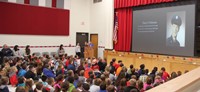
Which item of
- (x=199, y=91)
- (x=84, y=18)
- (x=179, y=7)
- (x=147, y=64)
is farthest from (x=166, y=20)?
(x=199, y=91)

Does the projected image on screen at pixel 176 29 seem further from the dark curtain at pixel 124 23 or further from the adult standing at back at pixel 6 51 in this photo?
the adult standing at back at pixel 6 51

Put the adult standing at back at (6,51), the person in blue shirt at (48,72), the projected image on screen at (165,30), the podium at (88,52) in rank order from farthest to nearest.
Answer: the podium at (88,52) → the adult standing at back at (6,51) → the projected image on screen at (165,30) → the person in blue shirt at (48,72)

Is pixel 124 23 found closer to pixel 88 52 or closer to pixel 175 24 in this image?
pixel 88 52

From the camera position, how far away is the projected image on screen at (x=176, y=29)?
973 cm

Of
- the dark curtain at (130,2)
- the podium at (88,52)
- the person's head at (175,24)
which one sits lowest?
the podium at (88,52)

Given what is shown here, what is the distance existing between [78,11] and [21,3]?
12.0ft

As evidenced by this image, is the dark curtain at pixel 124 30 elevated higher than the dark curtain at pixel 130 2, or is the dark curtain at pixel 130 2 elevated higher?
the dark curtain at pixel 130 2

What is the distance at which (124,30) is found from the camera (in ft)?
41.5

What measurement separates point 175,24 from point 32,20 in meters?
7.85

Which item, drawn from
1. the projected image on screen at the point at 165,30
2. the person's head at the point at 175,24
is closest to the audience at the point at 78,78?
the projected image on screen at the point at 165,30

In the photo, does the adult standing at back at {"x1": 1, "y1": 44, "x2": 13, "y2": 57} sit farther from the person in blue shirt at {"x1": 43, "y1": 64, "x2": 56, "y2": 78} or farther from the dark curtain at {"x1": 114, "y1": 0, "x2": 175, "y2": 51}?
the dark curtain at {"x1": 114, "y1": 0, "x2": 175, "y2": 51}

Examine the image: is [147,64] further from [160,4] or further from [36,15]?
[36,15]

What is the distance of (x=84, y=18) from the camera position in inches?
588

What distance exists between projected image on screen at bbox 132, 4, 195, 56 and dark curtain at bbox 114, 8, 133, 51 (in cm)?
35
